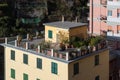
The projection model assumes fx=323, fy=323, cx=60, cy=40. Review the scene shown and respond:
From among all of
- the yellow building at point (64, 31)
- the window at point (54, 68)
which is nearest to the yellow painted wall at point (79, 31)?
the yellow building at point (64, 31)

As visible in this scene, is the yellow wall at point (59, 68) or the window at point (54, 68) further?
the window at point (54, 68)

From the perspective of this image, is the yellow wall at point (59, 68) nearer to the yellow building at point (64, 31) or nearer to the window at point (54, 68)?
the window at point (54, 68)

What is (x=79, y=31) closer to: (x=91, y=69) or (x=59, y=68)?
(x=91, y=69)

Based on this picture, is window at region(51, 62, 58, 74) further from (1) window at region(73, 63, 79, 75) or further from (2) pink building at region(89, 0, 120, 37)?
(2) pink building at region(89, 0, 120, 37)

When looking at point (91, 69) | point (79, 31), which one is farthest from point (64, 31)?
point (91, 69)

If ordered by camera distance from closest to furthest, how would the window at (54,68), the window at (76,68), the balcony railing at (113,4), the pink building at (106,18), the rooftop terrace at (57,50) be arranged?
the rooftop terrace at (57,50) < the window at (76,68) < the window at (54,68) < the balcony railing at (113,4) < the pink building at (106,18)
